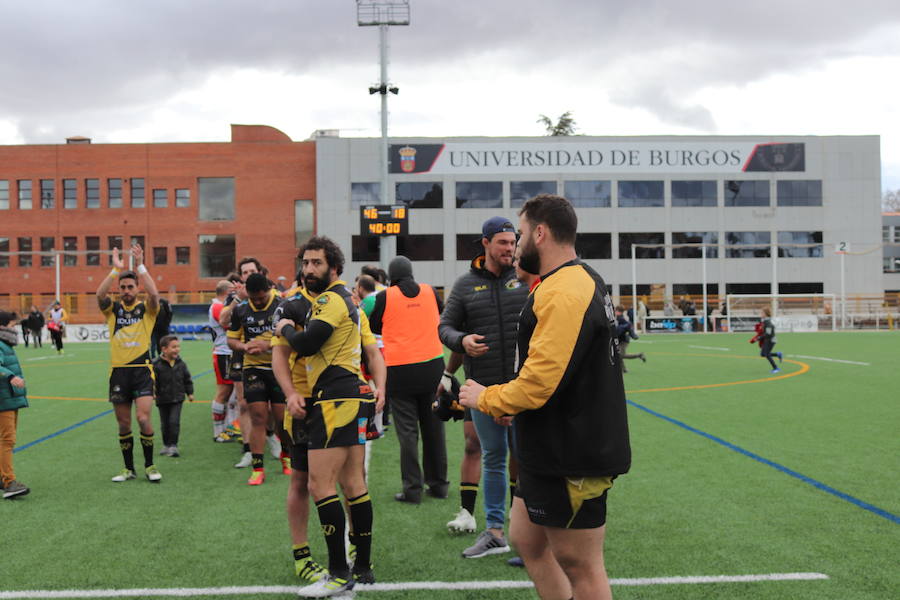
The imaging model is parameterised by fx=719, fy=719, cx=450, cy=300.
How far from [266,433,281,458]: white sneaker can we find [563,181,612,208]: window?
4449cm

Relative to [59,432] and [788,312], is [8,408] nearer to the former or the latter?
[59,432]

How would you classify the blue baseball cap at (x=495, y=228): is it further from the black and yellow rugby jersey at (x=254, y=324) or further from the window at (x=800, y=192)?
the window at (x=800, y=192)

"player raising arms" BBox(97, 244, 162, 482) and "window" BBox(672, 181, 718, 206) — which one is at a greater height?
"window" BBox(672, 181, 718, 206)

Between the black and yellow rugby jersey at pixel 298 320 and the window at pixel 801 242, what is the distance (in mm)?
52673

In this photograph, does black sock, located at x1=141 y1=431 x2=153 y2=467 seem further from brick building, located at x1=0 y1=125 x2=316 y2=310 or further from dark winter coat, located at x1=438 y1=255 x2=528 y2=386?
brick building, located at x1=0 y1=125 x2=316 y2=310

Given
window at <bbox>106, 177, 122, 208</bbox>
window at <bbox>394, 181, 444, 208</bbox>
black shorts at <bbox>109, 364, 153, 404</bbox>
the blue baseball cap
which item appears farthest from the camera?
window at <bbox>106, 177, 122, 208</bbox>

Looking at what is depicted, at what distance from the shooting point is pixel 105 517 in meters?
5.84

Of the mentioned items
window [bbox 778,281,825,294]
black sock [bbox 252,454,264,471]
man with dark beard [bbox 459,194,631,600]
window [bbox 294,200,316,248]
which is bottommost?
black sock [bbox 252,454,264,471]

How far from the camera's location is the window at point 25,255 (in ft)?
174

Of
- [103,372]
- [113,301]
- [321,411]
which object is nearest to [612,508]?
[321,411]

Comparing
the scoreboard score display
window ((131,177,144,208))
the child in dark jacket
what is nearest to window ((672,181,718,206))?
the scoreboard score display

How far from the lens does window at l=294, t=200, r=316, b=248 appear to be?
52500 mm

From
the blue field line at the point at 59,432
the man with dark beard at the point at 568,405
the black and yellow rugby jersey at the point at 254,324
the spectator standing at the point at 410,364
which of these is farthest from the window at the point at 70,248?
the man with dark beard at the point at 568,405

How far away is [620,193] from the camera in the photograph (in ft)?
168
